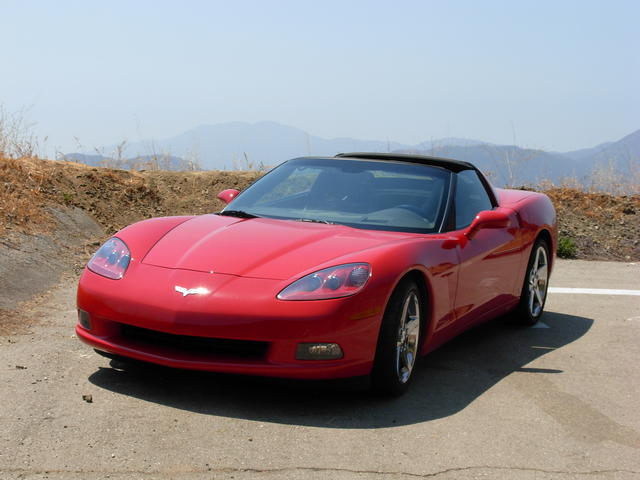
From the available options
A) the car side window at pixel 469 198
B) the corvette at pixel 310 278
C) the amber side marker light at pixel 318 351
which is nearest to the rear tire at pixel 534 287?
the car side window at pixel 469 198

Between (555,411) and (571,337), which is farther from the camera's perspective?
(571,337)

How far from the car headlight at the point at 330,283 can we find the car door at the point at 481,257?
115 centimetres

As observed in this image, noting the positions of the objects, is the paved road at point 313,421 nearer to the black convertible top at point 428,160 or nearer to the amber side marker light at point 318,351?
the amber side marker light at point 318,351

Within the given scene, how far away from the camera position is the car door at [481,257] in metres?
5.91

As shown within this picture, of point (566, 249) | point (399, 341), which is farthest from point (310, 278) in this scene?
point (566, 249)

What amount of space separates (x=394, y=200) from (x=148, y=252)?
→ 5.50 ft

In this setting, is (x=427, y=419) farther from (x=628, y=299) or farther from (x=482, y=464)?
(x=628, y=299)

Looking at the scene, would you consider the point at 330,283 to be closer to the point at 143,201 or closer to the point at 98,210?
the point at 98,210

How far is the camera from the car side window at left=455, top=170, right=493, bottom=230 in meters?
6.29

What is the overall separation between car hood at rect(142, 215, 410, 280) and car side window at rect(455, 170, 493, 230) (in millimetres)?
860

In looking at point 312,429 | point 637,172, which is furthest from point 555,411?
point 637,172

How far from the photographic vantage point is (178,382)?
16.9 feet

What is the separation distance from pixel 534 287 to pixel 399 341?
9.09 feet

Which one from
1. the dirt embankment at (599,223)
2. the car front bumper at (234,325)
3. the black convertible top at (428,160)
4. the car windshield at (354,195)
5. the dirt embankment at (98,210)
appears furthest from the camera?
the dirt embankment at (599,223)
